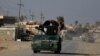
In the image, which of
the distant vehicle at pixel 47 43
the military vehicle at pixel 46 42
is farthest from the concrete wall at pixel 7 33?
the distant vehicle at pixel 47 43

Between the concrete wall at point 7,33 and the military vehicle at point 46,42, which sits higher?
the military vehicle at point 46,42

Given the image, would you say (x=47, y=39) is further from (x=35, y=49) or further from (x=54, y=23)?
(x=54, y=23)

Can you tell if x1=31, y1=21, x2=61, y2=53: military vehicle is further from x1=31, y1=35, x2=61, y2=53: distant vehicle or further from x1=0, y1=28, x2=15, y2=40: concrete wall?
x1=0, y1=28, x2=15, y2=40: concrete wall

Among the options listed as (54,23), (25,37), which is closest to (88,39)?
(25,37)

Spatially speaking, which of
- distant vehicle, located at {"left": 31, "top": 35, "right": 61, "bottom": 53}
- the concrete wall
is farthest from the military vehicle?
the concrete wall

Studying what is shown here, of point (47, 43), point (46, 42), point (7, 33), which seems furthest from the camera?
point (7, 33)

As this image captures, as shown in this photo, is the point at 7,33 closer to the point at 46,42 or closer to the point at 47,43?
the point at 46,42

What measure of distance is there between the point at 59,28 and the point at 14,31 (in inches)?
2050

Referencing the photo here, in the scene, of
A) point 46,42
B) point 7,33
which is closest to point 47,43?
point 46,42

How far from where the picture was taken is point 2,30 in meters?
88.1

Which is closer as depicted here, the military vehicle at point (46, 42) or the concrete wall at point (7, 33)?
the military vehicle at point (46, 42)

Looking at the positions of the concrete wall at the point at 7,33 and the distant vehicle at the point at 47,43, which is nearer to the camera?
the distant vehicle at the point at 47,43

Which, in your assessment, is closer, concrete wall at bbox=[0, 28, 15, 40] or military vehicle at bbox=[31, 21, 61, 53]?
military vehicle at bbox=[31, 21, 61, 53]

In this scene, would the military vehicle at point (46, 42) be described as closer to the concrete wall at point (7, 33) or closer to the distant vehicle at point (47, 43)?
the distant vehicle at point (47, 43)
